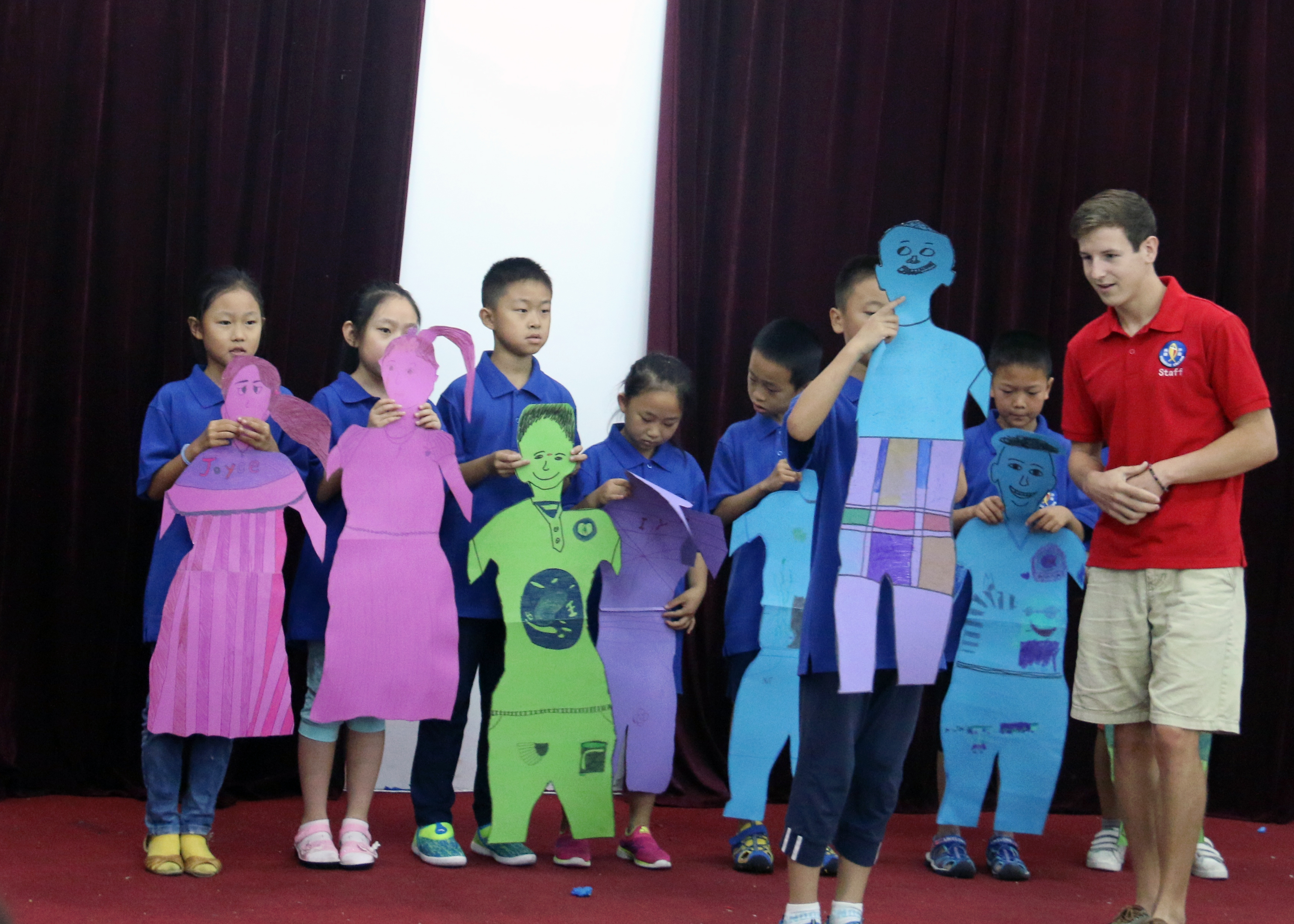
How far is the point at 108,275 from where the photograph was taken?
127 inches

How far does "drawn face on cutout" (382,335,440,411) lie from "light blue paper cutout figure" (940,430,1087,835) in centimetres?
129

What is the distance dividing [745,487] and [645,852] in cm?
87

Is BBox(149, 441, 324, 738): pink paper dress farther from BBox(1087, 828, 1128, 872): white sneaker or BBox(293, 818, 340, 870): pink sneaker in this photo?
BBox(1087, 828, 1128, 872): white sneaker

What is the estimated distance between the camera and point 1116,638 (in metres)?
2.34

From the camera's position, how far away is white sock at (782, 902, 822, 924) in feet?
6.67

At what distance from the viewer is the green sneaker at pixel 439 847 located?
264 centimetres

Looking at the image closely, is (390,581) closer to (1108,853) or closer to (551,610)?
(551,610)

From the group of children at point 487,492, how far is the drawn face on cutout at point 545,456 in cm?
3

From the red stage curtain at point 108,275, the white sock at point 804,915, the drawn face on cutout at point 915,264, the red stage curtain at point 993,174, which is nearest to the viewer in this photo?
the white sock at point 804,915

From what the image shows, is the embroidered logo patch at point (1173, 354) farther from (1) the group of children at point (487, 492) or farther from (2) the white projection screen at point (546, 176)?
(2) the white projection screen at point (546, 176)

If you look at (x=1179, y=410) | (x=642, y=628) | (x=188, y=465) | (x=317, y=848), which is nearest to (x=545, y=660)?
(x=642, y=628)

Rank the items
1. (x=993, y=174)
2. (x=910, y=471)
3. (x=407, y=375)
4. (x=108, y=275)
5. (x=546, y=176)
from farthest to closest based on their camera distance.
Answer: (x=993, y=174) → (x=546, y=176) → (x=108, y=275) → (x=407, y=375) → (x=910, y=471)

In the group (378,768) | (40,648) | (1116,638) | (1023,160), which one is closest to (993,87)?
(1023,160)

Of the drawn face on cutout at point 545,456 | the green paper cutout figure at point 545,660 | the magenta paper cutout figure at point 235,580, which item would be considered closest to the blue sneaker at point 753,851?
the green paper cutout figure at point 545,660
